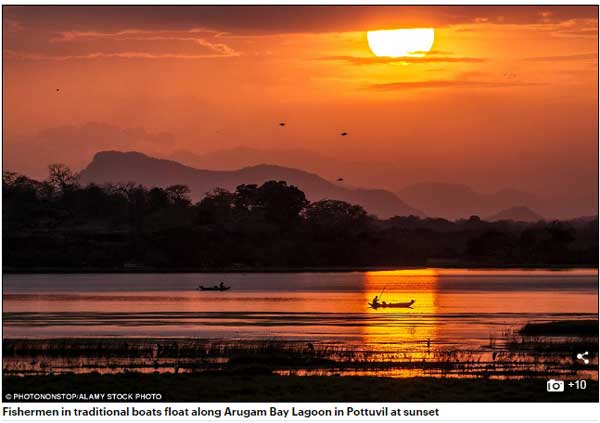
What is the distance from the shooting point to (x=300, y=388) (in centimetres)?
3116

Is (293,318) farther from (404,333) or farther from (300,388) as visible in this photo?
(300,388)

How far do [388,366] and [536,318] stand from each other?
130 feet

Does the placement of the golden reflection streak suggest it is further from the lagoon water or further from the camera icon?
the camera icon

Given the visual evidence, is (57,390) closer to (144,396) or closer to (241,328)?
(144,396)

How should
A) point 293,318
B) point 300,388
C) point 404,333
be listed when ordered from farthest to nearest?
A: point 293,318 → point 404,333 → point 300,388

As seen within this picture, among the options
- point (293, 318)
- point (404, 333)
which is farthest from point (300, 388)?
point (293, 318)

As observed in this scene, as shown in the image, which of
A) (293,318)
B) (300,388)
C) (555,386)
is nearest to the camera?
(555,386)

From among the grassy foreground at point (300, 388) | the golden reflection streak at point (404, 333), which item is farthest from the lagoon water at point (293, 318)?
the grassy foreground at point (300, 388)

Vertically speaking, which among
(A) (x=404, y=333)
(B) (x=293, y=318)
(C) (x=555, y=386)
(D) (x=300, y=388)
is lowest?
(D) (x=300, y=388)

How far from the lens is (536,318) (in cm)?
7500

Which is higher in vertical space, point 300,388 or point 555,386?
point 555,386

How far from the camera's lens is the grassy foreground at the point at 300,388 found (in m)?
29.7
